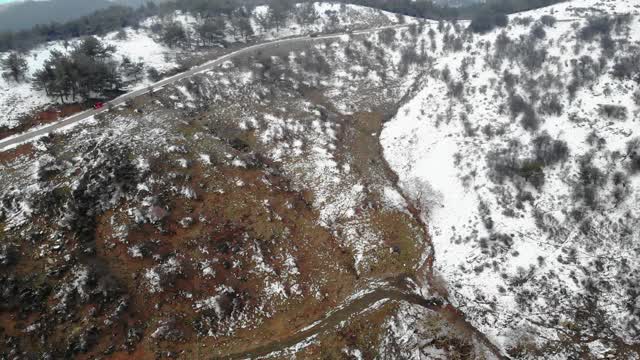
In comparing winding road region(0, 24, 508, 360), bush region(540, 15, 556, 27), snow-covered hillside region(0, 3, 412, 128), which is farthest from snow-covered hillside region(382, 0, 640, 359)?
snow-covered hillside region(0, 3, 412, 128)

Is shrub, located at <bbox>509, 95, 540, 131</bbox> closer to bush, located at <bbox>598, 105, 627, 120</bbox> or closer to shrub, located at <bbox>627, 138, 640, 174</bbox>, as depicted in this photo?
bush, located at <bbox>598, 105, 627, 120</bbox>

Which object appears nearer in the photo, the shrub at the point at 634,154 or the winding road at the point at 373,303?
the winding road at the point at 373,303

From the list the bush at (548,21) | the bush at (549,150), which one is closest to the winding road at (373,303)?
the bush at (549,150)

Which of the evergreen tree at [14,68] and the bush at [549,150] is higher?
the evergreen tree at [14,68]

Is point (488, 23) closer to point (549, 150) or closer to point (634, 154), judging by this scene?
point (549, 150)

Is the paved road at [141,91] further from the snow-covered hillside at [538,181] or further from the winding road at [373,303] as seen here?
the snow-covered hillside at [538,181]

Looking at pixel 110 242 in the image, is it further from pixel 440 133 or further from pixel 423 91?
pixel 423 91
